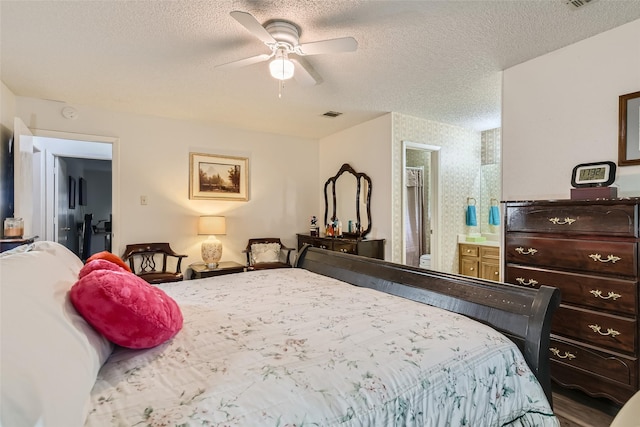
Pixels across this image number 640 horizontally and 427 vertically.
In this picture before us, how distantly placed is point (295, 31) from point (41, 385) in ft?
7.16

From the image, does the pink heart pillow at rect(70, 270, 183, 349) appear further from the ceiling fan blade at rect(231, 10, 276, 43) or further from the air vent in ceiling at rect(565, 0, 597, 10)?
the air vent in ceiling at rect(565, 0, 597, 10)

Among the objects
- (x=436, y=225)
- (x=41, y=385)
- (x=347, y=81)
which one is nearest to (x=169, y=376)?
(x=41, y=385)

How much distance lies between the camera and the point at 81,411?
775mm

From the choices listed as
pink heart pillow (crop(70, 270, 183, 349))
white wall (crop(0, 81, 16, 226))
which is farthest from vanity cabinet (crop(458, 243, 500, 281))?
white wall (crop(0, 81, 16, 226))

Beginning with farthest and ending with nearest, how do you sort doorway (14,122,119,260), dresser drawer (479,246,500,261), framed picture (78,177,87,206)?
1. framed picture (78,177,87,206)
2. dresser drawer (479,246,500,261)
3. doorway (14,122,119,260)

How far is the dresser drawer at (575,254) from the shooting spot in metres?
1.79

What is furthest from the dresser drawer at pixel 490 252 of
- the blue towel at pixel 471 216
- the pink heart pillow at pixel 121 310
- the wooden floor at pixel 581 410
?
the pink heart pillow at pixel 121 310

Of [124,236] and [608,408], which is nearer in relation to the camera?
[608,408]

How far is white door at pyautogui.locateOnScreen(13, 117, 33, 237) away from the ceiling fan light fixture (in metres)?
2.58

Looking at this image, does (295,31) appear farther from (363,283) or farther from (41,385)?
(41,385)

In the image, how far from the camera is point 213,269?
3.99 metres

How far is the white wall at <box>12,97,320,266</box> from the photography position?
382 cm

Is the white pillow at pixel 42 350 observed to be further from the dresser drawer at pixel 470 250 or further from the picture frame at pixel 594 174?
the dresser drawer at pixel 470 250

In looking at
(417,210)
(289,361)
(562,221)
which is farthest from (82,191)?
(562,221)
